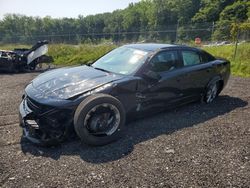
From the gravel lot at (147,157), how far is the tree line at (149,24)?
11.0 m

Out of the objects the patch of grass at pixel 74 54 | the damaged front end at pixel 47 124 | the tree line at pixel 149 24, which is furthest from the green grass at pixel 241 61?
the damaged front end at pixel 47 124

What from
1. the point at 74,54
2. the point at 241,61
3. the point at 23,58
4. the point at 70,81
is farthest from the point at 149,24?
the point at 70,81

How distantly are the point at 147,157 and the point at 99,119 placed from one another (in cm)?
93

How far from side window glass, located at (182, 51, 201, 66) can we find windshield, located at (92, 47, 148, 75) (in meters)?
1.03

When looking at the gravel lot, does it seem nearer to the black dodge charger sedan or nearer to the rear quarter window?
the black dodge charger sedan

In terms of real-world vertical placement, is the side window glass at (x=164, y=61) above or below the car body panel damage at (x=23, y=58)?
above

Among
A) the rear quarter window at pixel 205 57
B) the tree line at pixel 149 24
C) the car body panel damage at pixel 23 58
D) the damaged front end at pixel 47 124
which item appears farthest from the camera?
the tree line at pixel 149 24

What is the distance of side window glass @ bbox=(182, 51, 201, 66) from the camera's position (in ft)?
19.7

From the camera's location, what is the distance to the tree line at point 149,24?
104 feet

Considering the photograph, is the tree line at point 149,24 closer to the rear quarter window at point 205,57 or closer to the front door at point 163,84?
the rear quarter window at point 205,57

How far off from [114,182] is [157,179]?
536 millimetres

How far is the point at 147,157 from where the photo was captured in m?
4.04

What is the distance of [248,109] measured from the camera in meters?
6.43

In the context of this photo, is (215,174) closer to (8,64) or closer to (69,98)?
(69,98)
